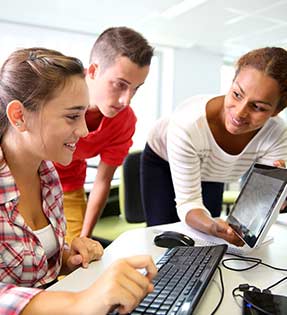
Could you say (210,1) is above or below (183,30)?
above

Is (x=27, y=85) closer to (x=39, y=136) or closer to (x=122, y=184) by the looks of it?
(x=39, y=136)

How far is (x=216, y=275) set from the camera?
875mm

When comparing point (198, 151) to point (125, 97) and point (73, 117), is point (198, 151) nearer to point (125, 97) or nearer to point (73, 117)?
point (125, 97)

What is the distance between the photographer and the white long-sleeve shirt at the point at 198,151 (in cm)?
129

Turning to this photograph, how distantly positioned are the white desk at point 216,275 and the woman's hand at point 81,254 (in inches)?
0.7

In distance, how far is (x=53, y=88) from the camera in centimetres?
89

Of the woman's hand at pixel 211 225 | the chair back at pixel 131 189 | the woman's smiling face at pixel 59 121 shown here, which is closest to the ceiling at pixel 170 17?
the chair back at pixel 131 189

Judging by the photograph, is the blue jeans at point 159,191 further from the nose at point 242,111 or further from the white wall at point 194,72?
the white wall at point 194,72

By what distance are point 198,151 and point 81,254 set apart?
0.57 meters

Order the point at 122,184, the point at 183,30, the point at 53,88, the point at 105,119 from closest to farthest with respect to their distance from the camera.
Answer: the point at 53,88 → the point at 105,119 → the point at 122,184 → the point at 183,30

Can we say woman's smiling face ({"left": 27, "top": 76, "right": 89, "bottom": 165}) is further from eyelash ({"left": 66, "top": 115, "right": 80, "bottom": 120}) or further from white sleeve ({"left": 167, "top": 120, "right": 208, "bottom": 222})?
white sleeve ({"left": 167, "top": 120, "right": 208, "bottom": 222})

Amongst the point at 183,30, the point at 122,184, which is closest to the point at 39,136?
the point at 122,184

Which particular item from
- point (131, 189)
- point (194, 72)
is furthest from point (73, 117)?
point (194, 72)

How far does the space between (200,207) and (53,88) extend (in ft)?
2.10
